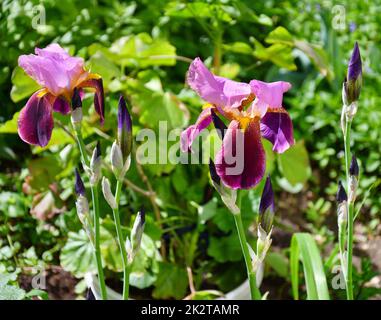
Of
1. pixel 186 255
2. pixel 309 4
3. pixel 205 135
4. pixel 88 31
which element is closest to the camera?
pixel 205 135

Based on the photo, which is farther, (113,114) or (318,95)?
(318,95)

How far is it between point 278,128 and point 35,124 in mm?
468

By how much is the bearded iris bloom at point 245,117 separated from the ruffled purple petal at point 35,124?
0.30 m

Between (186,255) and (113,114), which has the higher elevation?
(113,114)

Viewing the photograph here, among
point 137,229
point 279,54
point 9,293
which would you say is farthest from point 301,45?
point 9,293

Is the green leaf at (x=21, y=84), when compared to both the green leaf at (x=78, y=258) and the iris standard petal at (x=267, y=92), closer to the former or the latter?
the green leaf at (x=78, y=258)

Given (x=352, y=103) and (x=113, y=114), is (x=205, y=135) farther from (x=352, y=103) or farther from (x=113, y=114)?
(x=352, y=103)

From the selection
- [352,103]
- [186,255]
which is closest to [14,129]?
[186,255]

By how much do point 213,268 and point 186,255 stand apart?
0.14 meters

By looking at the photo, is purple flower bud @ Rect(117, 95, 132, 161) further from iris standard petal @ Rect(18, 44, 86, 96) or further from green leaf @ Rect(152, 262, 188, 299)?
green leaf @ Rect(152, 262, 188, 299)

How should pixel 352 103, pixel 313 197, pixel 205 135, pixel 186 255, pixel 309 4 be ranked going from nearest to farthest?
pixel 352 103 → pixel 205 135 → pixel 186 255 → pixel 313 197 → pixel 309 4

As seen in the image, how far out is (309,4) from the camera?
371 cm

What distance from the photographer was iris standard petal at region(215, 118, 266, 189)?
1144 millimetres

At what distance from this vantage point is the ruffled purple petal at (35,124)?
4.13 feet
